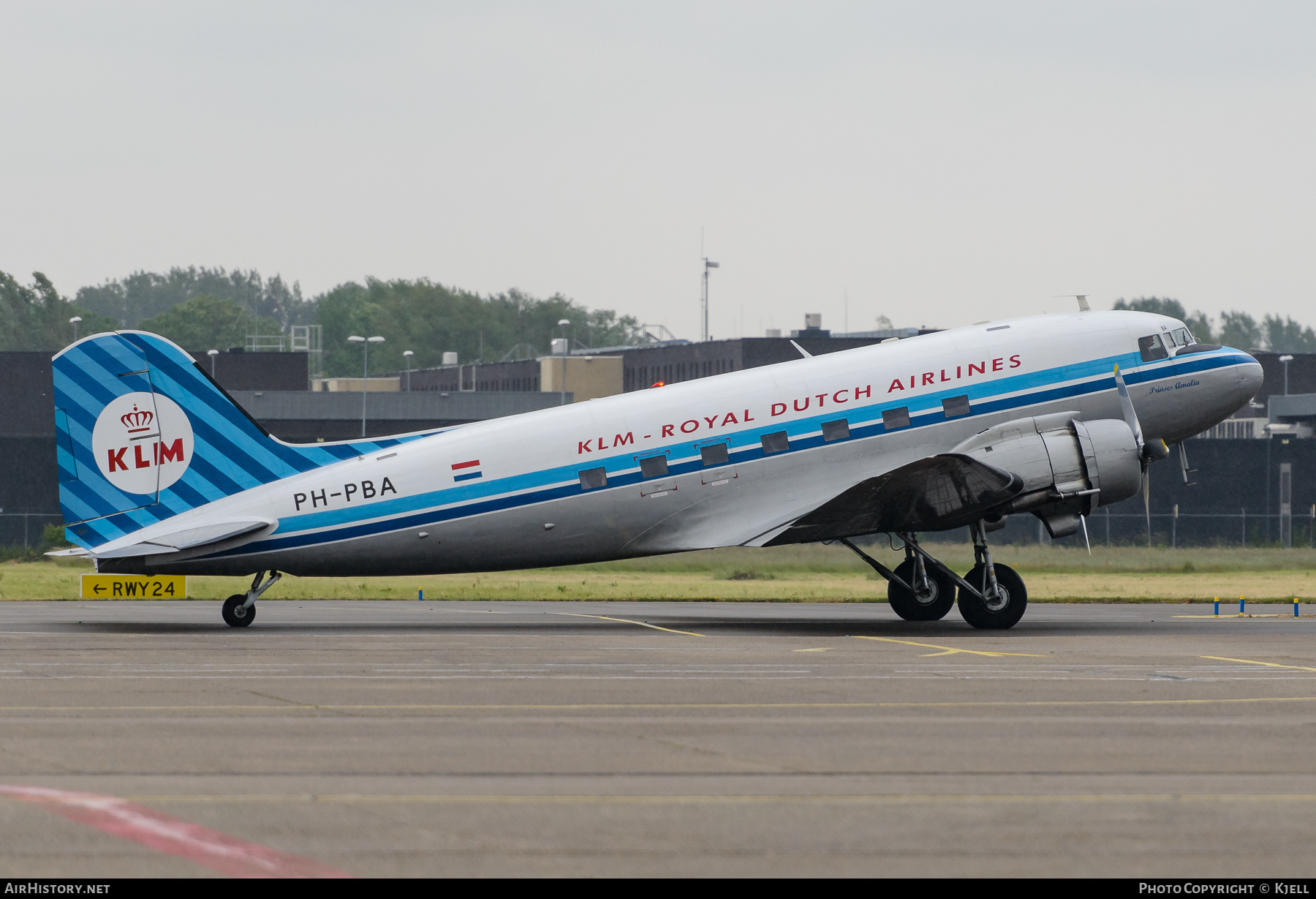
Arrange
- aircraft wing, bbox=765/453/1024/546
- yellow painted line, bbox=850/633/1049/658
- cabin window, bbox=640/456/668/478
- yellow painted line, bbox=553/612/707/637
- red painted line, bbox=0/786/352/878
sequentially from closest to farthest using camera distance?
red painted line, bbox=0/786/352/878 < yellow painted line, bbox=850/633/1049/658 < aircraft wing, bbox=765/453/1024/546 < yellow painted line, bbox=553/612/707/637 < cabin window, bbox=640/456/668/478

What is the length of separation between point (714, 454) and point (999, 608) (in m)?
6.31

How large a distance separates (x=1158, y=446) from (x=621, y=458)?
35.0 feet

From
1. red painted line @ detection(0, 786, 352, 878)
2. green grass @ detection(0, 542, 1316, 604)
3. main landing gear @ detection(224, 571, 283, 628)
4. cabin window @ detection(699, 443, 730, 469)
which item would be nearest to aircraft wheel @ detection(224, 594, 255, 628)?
main landing gear @ detection(224, 571, 283, 628)

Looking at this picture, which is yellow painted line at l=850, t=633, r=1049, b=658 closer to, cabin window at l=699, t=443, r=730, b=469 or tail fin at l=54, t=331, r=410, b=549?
cabin window at l=699, t=443, r=730, b=469

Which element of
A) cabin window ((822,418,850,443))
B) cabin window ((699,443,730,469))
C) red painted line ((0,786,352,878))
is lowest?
red painted line ((0,786,352,878))

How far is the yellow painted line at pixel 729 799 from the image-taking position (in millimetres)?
11688

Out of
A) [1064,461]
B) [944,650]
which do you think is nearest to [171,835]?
[944,650]

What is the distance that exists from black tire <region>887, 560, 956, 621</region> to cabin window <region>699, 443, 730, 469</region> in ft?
15.5

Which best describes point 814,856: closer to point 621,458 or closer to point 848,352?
point 621,458

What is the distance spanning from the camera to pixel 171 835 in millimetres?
10359

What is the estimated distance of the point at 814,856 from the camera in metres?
9.91

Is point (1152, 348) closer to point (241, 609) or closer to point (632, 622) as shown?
point (632, 622)

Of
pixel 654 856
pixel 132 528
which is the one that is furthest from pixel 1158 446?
pixel 654 856

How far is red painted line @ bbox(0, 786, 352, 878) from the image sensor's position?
9.48 metres
